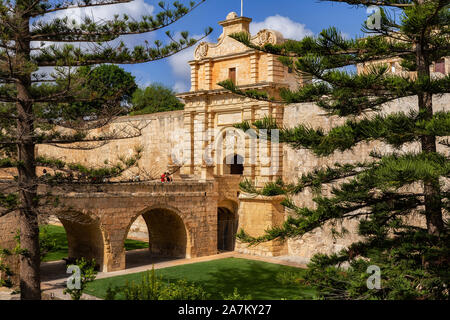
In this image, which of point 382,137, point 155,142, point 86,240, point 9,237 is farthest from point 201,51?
point 382,137

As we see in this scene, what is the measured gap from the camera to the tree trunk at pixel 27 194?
849cm

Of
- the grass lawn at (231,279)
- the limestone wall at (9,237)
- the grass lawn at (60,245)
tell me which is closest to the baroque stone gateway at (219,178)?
the grass lawn at (231,279)

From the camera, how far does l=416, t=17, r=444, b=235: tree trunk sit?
23.6ft

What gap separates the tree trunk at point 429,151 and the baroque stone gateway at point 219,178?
7688mm

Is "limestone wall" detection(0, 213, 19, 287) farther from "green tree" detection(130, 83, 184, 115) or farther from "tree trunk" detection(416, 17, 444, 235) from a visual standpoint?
"green tree" detection(130, 83, 184, 115)

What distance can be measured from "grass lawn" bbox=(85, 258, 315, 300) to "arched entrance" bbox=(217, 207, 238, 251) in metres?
2.56

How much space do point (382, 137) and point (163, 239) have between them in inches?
533

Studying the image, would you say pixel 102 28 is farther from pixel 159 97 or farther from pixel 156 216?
pixel 159 97

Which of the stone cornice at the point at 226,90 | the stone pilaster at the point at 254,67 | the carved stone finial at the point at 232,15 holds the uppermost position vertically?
the carved stone finial at the point at 232,15

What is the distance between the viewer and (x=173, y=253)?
752 inches

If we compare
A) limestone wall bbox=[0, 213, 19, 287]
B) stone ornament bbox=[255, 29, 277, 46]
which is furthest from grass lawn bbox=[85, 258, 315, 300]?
stone ornament bbox=[255, 29, 277, 46]

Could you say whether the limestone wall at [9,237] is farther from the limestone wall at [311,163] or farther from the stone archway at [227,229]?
the limestone wall at [311,163]

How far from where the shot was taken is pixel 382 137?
23.9 feet
